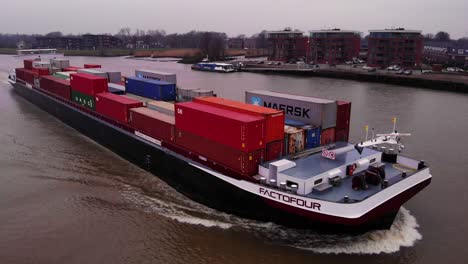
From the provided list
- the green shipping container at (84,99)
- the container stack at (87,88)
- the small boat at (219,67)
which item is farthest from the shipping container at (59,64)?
the small boat at (219,67)

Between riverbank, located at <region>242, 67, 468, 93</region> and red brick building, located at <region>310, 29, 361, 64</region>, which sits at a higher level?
red brick building, located at <region>310, 29, 361, 64</region>

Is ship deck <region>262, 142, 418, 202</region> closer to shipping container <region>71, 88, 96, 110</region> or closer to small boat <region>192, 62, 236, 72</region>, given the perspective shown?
shipping container <region>71, 88, 96, 110</region>

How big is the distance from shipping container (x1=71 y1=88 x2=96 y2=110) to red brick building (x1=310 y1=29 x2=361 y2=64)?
65.5 m

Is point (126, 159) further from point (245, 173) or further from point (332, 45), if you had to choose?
point (332, 45)

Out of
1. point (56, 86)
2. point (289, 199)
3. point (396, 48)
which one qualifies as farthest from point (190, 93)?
point (396, 48)

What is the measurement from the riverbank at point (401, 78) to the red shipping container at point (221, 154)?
143 ft

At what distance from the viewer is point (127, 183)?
18703mm

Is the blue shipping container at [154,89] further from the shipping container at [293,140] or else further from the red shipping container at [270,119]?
the shipping container at [293,140]

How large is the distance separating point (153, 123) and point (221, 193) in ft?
20.6

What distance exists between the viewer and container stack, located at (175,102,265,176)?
45.2 ft

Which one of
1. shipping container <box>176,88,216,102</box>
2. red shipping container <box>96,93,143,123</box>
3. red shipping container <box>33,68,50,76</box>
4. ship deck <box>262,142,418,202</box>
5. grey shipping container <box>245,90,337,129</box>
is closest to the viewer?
ship deck <box>262,142,418,202</box>

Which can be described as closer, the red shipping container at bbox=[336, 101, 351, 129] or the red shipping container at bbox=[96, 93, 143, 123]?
the red shipping container at bbox=[336, 101, 351, 129]

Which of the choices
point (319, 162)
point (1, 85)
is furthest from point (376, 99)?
point (1, 85)

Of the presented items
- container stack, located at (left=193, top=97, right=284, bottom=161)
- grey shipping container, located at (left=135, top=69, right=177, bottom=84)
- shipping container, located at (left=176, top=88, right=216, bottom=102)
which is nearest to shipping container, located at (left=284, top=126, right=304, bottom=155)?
container stack, located at (left=193, top=97, right=284, bottom=161)
